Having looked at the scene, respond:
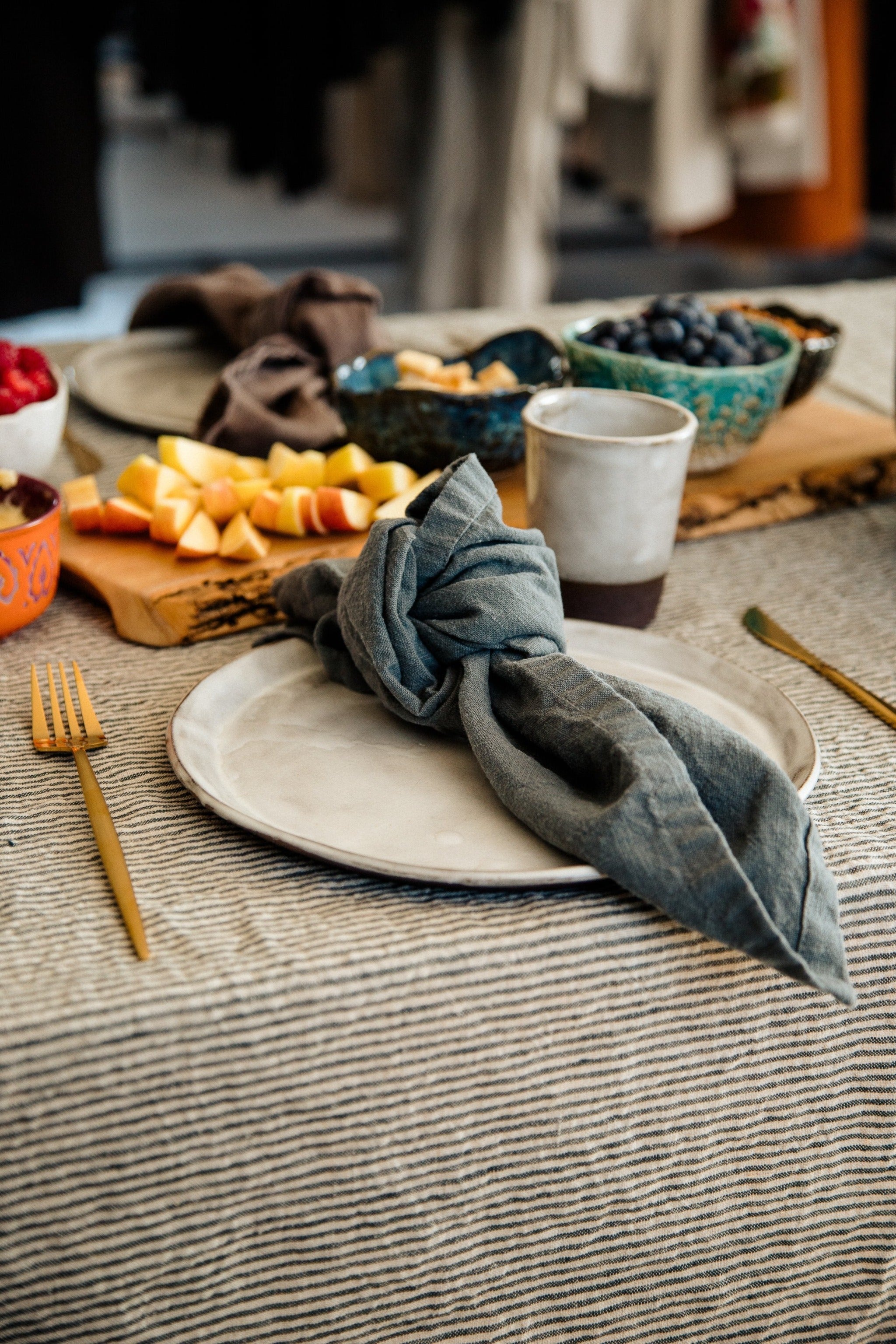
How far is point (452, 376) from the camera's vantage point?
0.76 metres

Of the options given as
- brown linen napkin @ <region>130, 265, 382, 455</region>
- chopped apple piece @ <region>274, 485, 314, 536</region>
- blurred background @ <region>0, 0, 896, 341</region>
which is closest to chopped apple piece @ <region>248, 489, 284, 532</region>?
chopped apple piece @ <region>274, 485, 314, 536</region>

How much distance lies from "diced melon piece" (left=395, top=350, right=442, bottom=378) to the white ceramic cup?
0.22 metres

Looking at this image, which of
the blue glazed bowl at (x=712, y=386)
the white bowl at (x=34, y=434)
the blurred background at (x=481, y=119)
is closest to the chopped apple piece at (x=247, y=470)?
the white bowl at (x=34, y=434)

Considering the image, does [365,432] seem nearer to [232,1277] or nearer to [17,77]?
[232,1277]

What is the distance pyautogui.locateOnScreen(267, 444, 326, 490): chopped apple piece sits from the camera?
0.71 metres

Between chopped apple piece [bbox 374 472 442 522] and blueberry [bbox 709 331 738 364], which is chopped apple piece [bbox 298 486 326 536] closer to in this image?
chopped apple piece [bbox 374 472 442 522]

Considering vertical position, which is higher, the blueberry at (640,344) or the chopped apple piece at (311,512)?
the blueberry at (640,344)

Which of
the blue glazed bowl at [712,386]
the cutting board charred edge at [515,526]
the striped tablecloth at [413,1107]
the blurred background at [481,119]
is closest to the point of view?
the striped tablecloth at [413,1107]

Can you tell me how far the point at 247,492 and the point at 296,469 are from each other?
37mm

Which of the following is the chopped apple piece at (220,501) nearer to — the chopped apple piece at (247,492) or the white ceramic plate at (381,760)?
the chopped apple piece at (247,492)

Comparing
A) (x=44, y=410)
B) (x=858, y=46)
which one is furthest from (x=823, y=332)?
(x=858, y=46)

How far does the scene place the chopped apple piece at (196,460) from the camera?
703 millimetres

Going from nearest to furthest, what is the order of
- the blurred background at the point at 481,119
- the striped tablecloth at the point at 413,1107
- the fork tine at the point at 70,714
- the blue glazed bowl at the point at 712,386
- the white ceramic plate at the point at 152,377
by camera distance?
the striped tablecloth at the point at 413,1107, the fork tine at the point at 70,714, the blue glazed bowl at the point at 712,386, the white ceramic plate at the point at 152,377, the blurred background at the point at 481,119

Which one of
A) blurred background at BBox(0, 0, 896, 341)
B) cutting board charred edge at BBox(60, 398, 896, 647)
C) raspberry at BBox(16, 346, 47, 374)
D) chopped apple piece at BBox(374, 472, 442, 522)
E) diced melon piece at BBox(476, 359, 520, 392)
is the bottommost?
cutting board charred edge at BBox(60, 398, 896, 647)
